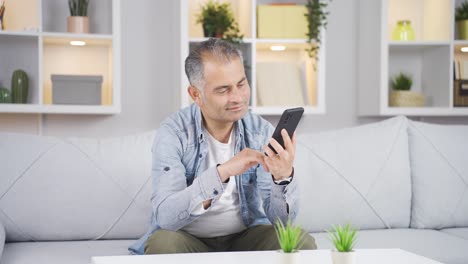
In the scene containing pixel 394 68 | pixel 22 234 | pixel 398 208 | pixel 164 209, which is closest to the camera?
pixel 164 209

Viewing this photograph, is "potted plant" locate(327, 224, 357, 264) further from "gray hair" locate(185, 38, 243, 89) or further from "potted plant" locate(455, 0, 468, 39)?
"potted plant" locate(455, 0, 468, 39)

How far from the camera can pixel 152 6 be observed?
349 centimetres

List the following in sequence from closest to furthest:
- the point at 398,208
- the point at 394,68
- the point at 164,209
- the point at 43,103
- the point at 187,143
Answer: the point at 164,209
the point at 187,143
the point at 398,208
the point at 43,103
the point at 394,68

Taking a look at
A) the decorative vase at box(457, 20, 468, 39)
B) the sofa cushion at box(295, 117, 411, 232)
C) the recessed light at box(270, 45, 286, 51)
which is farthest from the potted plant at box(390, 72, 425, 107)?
the sofa cushion at box(295, 117, 411, 232)

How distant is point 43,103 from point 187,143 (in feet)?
4.93

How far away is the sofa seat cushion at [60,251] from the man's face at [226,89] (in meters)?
0.63

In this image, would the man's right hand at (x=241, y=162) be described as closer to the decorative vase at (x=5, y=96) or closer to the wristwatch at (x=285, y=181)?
the wristwatch at (x=285, y=181)

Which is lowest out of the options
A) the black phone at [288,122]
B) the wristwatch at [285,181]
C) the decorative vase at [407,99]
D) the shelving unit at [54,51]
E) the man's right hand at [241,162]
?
the wristwatch at [285,181]

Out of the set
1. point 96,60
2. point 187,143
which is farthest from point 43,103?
point 187,143

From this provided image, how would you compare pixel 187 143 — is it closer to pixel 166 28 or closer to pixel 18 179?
pixel 18 179

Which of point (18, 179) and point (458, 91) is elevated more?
point (458, 91)

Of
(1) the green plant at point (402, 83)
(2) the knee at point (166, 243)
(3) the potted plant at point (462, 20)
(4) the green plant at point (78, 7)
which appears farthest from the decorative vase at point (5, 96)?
(3) the potted plant at point (462, 20)

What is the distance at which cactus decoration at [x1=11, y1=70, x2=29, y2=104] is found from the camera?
10.4 ft

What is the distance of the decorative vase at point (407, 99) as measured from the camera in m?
3.52
